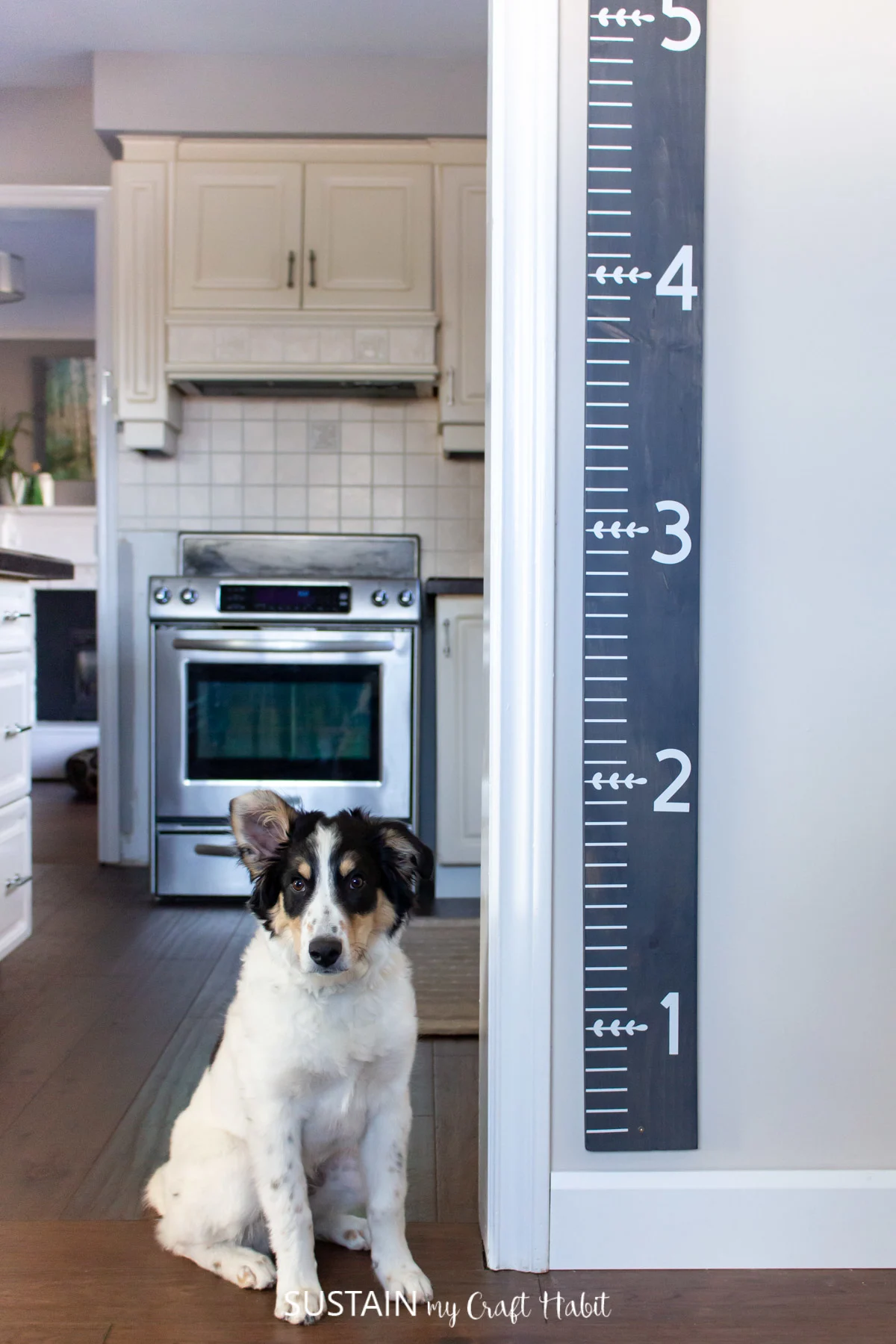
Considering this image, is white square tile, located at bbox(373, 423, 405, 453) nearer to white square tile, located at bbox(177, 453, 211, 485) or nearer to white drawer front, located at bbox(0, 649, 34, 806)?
white square tile, located at bbox(177, 453, 211, 485)

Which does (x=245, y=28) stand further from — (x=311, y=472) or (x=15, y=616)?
(x=15, y=616)

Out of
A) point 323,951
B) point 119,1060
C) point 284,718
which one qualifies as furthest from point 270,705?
point 323,951

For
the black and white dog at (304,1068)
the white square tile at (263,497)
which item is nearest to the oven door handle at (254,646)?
the white square tile at (263,497)

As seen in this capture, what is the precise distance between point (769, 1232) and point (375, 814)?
2241mm

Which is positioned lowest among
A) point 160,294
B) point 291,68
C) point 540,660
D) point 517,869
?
point 517,869

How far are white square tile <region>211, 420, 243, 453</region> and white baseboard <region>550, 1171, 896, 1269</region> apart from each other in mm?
3171

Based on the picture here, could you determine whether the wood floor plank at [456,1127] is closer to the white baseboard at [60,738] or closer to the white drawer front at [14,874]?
the white drawer front at [14,874]

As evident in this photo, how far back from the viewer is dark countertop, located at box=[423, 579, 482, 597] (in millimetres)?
3650

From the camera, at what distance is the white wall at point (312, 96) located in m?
3.81

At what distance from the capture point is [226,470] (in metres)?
4.14

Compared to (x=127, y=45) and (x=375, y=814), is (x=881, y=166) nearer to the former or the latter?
(x=375, y=814)

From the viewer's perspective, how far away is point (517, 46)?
1451 millimetres

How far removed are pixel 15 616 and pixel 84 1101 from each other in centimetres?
125

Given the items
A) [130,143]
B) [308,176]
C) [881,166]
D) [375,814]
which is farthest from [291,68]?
[881,166]
